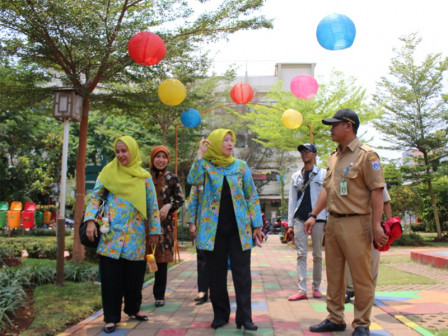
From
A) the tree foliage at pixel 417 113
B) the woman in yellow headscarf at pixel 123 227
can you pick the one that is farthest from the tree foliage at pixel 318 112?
the woman in yellow headscarf at pixel 123 227

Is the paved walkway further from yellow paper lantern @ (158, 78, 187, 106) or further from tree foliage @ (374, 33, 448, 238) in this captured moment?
tree foliage @ (374, 33, 448, 238)

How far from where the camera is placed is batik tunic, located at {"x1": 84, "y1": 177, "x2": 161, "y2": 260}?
3811 millimetres

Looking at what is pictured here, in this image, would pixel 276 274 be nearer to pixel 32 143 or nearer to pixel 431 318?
pixel 431 318

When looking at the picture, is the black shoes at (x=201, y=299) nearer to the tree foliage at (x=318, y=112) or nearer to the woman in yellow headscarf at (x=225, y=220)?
the woman in yellow headscarf at (x=225, y=220)

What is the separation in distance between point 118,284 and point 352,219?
222cm

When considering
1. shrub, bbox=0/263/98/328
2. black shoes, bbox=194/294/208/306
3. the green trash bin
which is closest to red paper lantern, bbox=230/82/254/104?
shrub, bbox=0/263/98/328

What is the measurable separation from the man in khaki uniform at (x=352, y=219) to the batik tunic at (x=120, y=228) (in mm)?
1769

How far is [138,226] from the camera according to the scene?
398 centimetres

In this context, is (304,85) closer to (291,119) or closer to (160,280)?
(291,119)

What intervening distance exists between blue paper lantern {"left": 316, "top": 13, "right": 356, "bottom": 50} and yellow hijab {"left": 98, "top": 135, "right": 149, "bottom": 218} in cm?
386

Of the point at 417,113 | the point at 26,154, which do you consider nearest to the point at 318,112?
the point at 417,113

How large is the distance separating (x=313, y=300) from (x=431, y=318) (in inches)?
53.3

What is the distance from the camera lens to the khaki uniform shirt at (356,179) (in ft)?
11.3

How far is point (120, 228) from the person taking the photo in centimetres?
386
